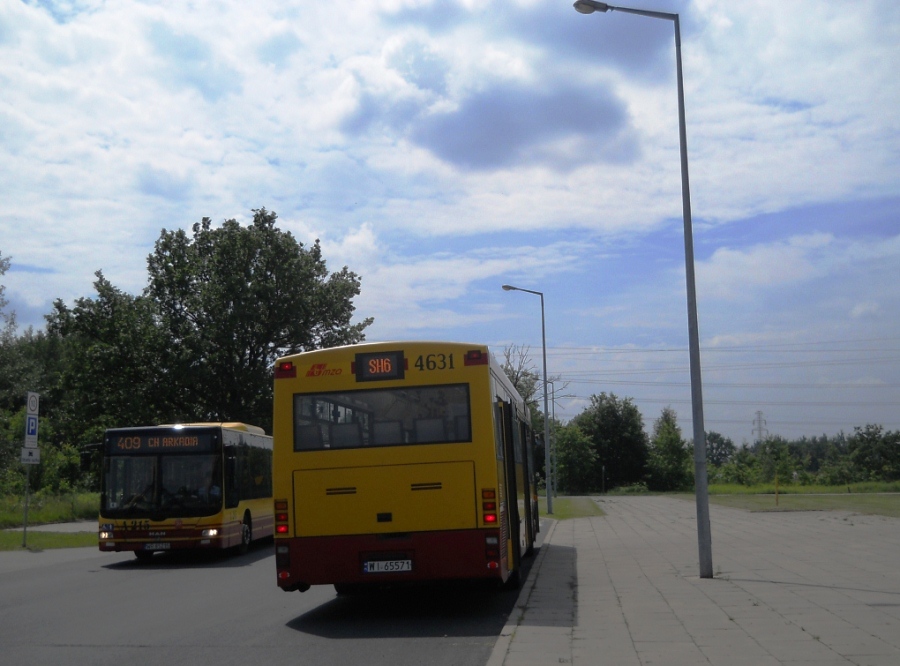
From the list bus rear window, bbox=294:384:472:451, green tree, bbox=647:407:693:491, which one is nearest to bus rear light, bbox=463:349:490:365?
bus rear window, bbox=294:384:472:451

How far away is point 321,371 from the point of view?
1175 cm

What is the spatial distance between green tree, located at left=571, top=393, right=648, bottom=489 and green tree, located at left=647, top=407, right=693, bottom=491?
2107mm

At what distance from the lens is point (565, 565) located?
17.3m

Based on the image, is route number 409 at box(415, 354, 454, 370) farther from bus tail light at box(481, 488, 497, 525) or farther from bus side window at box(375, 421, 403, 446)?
bus tail light at box(481, 488, 497, 525)

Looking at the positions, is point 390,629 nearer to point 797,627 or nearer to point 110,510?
point 797,627

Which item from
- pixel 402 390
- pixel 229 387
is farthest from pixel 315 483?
pixel 229 387

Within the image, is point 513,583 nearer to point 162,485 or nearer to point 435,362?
point 435,362

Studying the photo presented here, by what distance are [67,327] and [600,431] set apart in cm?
6251

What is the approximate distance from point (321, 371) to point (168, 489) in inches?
390

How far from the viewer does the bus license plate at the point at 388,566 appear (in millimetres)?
11172

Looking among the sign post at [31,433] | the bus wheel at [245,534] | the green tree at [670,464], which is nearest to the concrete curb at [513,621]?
the bus wheel at [245,534]

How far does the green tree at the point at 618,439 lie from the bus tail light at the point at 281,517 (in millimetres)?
86726

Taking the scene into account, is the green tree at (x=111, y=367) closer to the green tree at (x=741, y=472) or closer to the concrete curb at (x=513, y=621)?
the concrete curb at (x=513, y=621)

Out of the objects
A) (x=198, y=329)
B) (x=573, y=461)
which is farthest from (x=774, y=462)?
(x=198, y=329)
